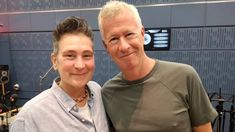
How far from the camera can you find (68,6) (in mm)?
5531

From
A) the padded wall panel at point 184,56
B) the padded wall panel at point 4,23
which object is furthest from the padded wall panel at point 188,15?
the padded wall panel at point 4,23

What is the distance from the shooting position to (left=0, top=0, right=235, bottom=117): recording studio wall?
4520 mm

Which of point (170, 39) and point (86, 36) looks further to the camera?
point (170, 39)

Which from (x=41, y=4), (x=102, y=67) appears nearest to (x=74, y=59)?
(x=102, y=67)

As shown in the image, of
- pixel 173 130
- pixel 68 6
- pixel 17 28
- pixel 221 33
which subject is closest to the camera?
pixel 173 130

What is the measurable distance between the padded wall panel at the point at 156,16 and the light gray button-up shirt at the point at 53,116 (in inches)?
145

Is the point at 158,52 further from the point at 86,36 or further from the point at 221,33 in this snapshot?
the point at 86,36

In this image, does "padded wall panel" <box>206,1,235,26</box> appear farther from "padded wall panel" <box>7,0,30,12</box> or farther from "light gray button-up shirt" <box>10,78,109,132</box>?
"padded wall panel" <box>7,0,30,12</box>

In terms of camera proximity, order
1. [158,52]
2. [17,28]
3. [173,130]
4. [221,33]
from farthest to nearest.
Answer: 1. [17,28]
2. [158,52]
3. [221,33]
4. [173,130]

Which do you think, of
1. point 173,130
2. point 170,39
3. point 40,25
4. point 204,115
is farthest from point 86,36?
point 40,25

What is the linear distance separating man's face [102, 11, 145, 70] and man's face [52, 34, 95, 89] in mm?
140

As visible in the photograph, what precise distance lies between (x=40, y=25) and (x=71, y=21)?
15.6ft

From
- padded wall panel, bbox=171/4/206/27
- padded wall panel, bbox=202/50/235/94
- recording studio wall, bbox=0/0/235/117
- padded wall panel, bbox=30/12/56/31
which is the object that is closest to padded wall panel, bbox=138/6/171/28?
recording studio wall, bbox=0/0/235/117

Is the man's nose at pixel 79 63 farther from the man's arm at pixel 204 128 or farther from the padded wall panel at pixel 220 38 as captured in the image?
the padded wall panel at pixel 220 38
